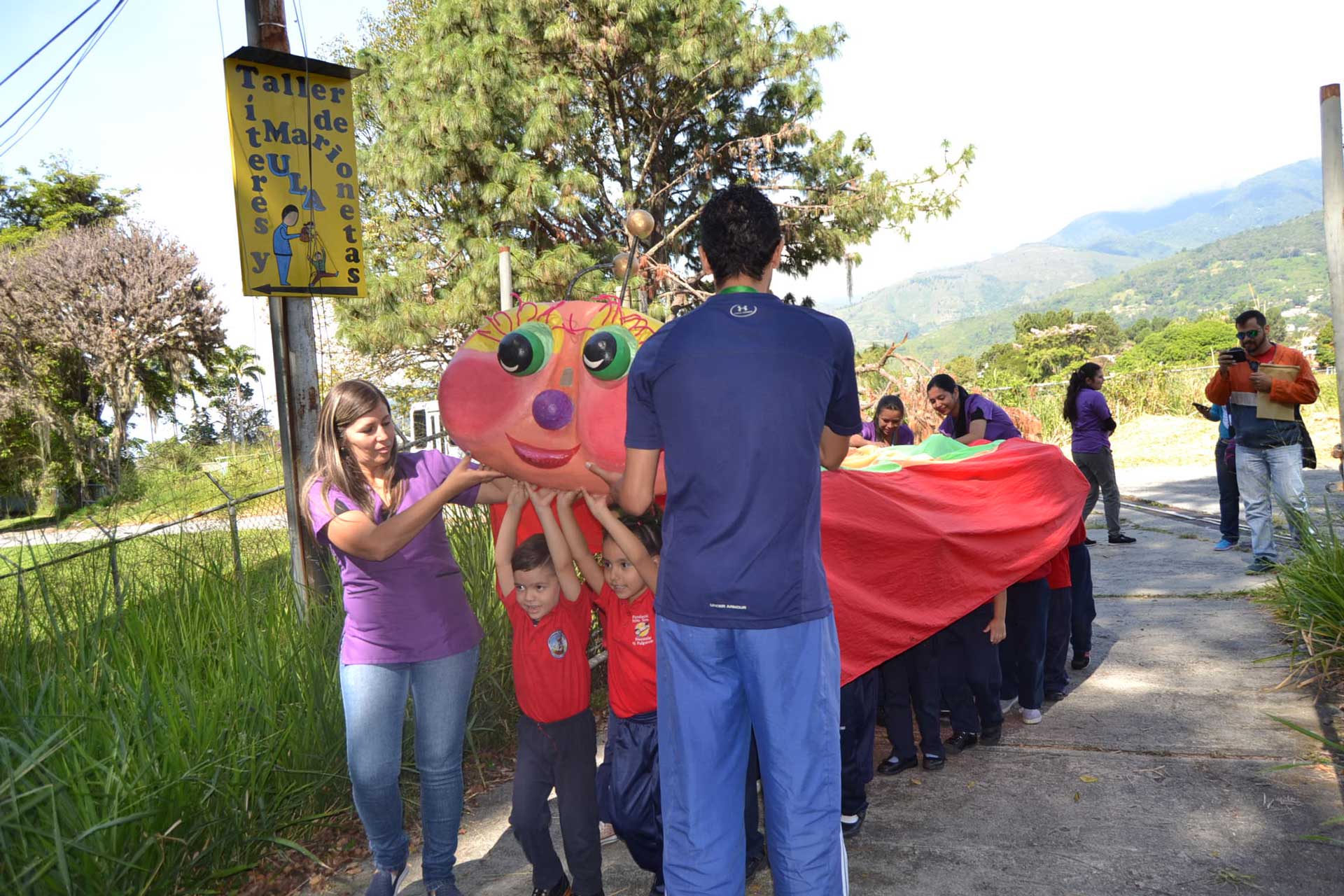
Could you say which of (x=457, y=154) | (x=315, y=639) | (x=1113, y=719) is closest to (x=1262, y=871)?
(x=1113, y=719)

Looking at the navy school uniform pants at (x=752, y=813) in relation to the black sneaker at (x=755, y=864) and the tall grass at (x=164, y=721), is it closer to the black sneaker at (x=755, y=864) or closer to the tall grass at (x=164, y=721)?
the black sneaker at (x=755, y=864)

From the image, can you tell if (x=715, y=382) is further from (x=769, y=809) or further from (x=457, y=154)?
(x=457, y=154)

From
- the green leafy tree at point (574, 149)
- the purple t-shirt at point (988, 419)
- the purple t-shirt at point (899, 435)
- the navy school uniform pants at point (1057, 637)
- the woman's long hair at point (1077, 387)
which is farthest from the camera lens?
the green leafy tree at point (574, 149)

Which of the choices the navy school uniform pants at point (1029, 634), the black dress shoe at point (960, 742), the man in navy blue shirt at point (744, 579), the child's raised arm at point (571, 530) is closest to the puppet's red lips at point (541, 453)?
the child's raised arm at point (571, 530)

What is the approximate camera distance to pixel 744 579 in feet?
6.89

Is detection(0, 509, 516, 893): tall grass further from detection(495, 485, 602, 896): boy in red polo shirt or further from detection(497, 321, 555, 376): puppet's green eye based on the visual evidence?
detection(497, 321, 555, 376): puppet's green eye

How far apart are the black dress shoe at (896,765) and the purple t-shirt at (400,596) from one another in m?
2.03

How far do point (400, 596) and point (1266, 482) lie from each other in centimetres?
660

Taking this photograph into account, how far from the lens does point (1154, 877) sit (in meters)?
2.92

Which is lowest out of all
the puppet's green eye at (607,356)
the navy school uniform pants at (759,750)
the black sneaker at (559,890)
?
the black sneaker at (559,890)

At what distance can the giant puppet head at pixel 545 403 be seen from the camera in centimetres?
277

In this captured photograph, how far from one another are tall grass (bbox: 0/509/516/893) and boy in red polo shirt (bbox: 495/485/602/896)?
104 cm

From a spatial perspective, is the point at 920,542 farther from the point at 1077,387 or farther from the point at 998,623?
the point at 1077,387

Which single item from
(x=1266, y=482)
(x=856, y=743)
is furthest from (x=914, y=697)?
(x=1266, y=482)
